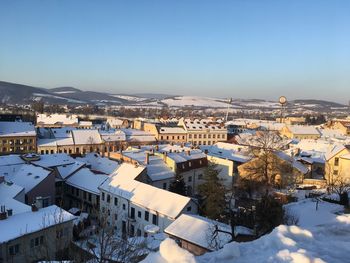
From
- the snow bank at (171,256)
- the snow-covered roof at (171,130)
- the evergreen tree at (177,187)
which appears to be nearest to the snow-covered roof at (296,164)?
the evergreen tree at (177,187)

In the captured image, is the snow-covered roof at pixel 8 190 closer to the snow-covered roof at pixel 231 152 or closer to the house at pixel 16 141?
the snow-covered roof at pixel 231 152

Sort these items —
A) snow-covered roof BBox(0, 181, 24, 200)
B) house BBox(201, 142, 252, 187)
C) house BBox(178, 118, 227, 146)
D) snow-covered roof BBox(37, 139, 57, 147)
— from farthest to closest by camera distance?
house BBox(178, 118, 227, 146) → snow-covered roof BBox(37, 139, 57, 147) → house BBox(201, 142, 252, 187) → snow-covered roof BBox(0, 181, 24, 200)

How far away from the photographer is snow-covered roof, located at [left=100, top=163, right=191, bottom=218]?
30.5 m

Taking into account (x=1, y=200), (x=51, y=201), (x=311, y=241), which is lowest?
(x=51, y=201)

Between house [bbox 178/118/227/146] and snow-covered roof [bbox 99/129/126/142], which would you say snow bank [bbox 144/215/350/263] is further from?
house [bbox 178/118/227/146]

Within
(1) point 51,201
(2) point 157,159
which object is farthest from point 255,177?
(1) point 51,201

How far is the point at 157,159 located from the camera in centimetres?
4472

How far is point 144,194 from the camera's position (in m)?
33.3

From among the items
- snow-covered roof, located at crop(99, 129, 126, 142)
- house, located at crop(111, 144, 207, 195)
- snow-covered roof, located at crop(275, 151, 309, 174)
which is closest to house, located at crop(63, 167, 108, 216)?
house, located at crop(111, 144, 207, 195)

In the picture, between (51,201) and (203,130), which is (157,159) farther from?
(203,130)

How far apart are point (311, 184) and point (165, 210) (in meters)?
22.4

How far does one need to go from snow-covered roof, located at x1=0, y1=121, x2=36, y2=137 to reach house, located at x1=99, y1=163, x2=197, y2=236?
3986cm

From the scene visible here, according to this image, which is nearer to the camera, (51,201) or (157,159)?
(51,201)

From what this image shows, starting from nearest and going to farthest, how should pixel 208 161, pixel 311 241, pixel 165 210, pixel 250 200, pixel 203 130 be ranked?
pixel 311 241 → pixel 165 210 → pixel 250 200 → pixel 208 161 → pixel 203 130
